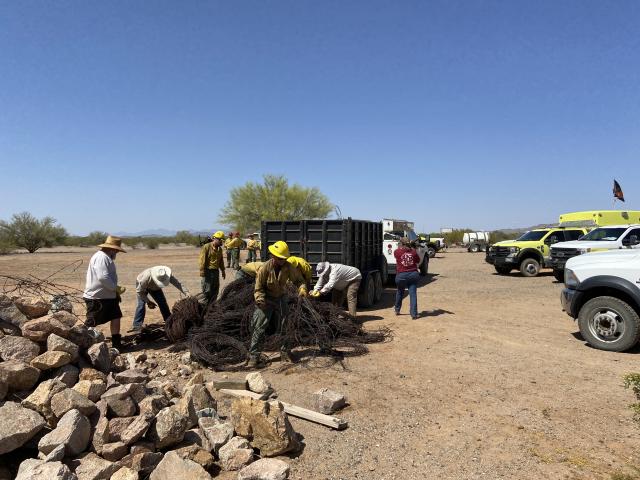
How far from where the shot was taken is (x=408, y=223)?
2102 centimetres

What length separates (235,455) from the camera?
349cm

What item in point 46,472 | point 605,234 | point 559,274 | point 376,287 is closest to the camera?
point 46,472

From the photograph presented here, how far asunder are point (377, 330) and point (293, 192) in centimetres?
3205

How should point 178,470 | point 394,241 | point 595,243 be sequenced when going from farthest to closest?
1. point 394,241
2. point 595,243
3. point 178,470

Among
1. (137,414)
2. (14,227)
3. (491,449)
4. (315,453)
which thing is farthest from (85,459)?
(14,227)

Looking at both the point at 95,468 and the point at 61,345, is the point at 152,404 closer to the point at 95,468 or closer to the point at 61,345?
the point at 95,468

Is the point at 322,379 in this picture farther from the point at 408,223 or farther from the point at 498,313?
the point at 408,223

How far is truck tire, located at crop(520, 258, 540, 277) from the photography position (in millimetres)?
17141

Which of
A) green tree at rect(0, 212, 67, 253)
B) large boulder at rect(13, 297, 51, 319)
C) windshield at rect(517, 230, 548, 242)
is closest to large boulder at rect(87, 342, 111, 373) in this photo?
large boulder at rect(13, 297, 51, 319)

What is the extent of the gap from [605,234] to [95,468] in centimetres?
1588

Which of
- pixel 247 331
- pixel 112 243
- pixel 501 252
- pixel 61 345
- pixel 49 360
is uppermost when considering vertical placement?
pixel 112 243

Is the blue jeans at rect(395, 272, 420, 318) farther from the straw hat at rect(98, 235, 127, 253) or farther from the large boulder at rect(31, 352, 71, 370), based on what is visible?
the large boulder at rect(31, 352, 71, 370)

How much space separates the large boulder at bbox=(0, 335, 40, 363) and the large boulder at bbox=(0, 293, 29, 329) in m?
0.43

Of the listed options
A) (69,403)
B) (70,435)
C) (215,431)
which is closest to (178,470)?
(215,431)
